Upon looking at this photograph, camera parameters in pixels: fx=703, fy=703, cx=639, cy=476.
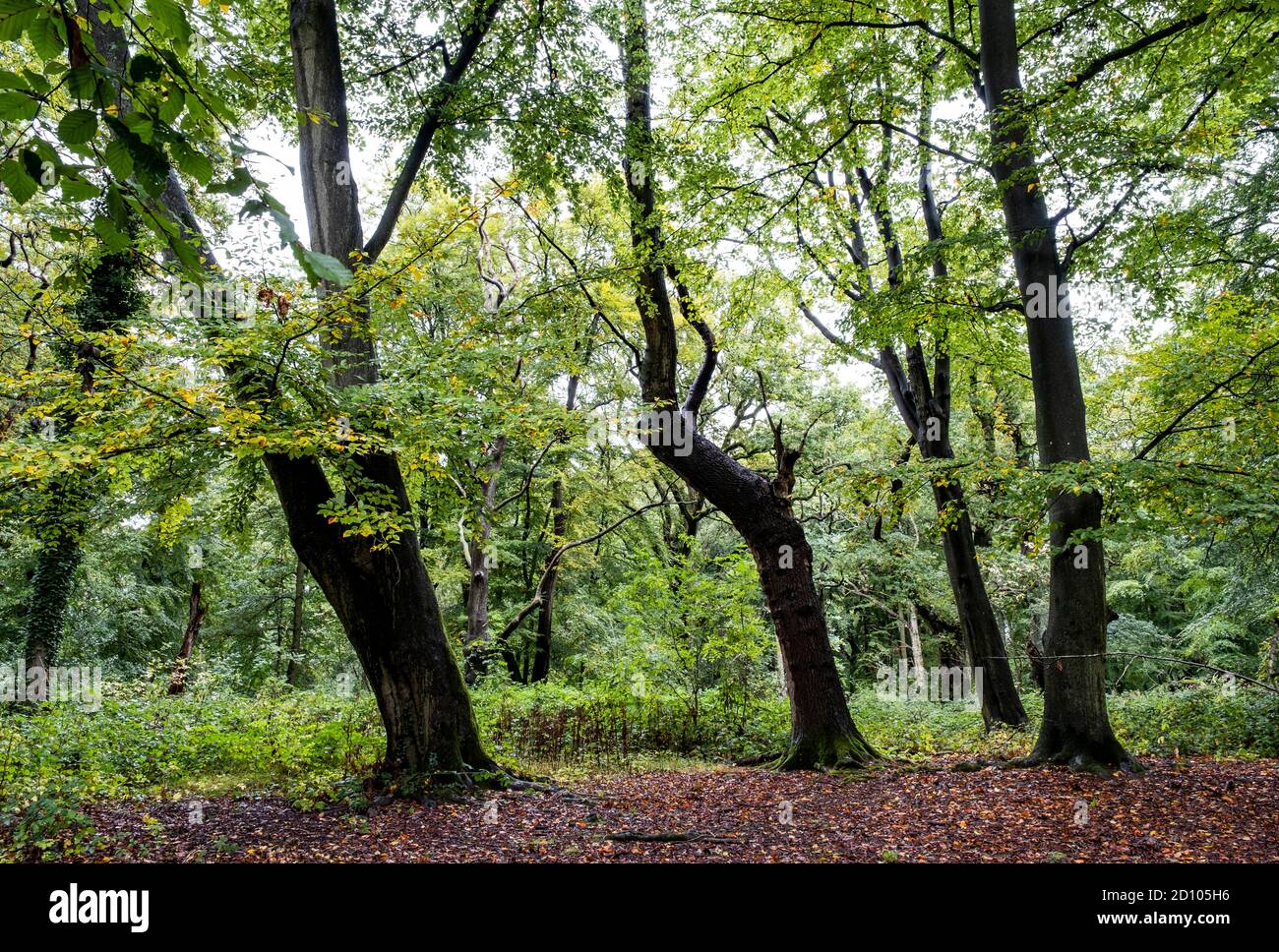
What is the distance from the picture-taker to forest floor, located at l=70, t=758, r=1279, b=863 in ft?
15.4

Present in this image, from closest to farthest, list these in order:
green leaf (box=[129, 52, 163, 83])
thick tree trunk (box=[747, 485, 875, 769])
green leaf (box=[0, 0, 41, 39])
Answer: green leaf (box=[0, 0, 41, 39])
green leaf (box=[129, 52, 163, 83])
thick tree trunk (box=[747, 485, 875, 769])

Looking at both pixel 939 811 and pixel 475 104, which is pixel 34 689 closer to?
pixel 475 104

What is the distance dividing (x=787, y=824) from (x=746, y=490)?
3.71 m

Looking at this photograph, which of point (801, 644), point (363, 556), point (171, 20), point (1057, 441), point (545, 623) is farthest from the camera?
point (545, 623)

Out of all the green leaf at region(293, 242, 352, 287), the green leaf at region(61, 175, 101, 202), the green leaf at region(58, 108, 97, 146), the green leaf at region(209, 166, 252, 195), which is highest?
the green leaf at region(58, 108, 97, 146)

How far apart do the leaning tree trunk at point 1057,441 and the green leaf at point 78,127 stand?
651 cm

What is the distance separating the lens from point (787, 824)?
18.4 ft

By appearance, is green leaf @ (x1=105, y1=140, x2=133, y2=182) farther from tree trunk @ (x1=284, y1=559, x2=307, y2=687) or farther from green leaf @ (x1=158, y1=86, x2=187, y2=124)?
tree trunk @ (x1=284, y1=559, x2=307, y2=687)

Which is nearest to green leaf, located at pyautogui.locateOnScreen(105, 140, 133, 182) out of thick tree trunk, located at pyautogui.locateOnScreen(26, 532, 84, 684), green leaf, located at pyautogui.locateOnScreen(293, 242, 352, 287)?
green leaf, located at pyautogui.locateOnScreen(293, 242, 352, 287)

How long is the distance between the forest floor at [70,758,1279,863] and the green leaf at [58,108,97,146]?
4.71 metres

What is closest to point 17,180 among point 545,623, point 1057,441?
point 1057,441

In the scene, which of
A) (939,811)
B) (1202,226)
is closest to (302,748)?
(939,811)
